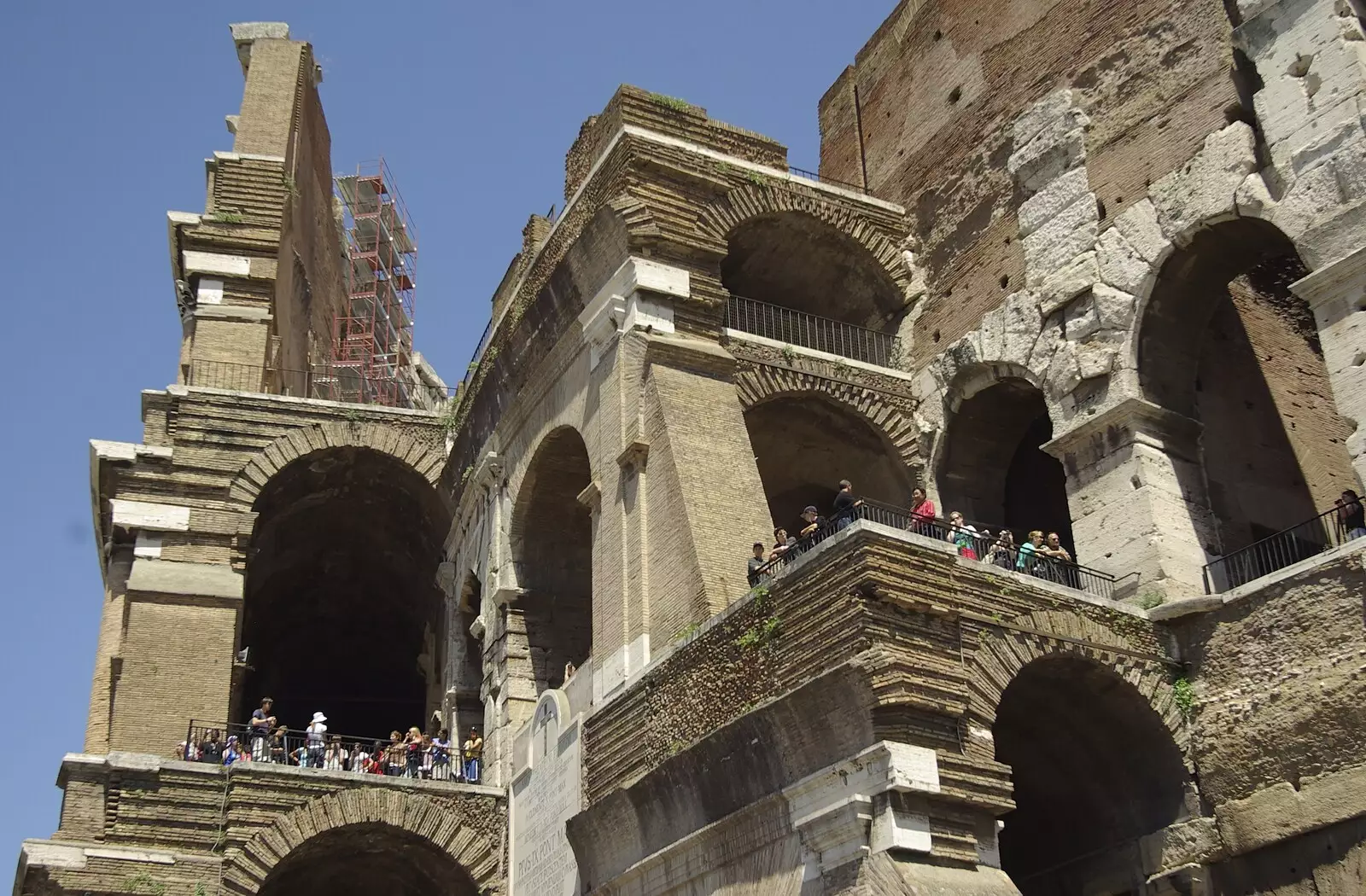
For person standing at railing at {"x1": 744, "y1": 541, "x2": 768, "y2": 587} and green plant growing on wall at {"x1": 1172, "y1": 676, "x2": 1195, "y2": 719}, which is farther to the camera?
person standing at railing at {"x1": 744, "y1": 541, "x2": 768, "y2": 587}

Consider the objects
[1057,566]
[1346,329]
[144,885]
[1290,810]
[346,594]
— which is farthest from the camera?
[346,594]

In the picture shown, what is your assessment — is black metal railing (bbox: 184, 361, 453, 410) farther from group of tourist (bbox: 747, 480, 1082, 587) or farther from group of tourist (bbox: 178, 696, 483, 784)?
group of tourist (bbox: 747, 480, 1082, 587)

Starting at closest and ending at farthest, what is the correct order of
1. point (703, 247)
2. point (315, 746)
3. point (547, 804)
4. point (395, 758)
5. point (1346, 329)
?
point (1346, 329), point (547, 804), point (703, 247), point (315, 746), point (395, 758)

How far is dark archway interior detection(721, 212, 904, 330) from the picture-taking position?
59.4 ft

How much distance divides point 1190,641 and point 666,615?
14.9ft

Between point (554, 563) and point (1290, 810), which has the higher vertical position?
point (554, 563)

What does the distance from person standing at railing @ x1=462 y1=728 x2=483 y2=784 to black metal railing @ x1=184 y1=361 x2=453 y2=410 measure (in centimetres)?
632

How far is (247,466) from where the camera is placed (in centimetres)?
2080

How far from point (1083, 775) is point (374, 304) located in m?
26.0

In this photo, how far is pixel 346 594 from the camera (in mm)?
26672

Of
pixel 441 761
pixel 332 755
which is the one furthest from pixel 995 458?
pixel 332 755

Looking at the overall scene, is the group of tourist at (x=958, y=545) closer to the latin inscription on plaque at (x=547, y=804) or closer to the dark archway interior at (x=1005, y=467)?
the dark archway interior at (x=1005, y=467)

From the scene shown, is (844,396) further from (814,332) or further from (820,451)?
(814,332)

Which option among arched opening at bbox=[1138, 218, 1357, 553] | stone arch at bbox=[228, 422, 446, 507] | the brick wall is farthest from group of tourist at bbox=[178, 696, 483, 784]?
arched opening at bbox=[1138, 218, 1357, 553]
